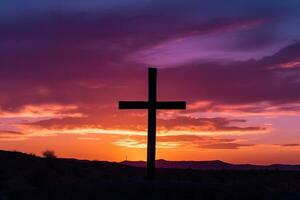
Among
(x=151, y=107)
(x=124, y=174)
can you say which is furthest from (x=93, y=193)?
(x=124, y=174)

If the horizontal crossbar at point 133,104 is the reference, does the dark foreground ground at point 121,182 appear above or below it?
below

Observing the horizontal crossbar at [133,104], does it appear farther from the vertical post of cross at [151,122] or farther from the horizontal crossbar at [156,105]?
the vertical post of cross at [151,122]

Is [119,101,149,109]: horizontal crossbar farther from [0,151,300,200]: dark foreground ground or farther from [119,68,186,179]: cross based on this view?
[0,151,300,200]: dark foreground ground

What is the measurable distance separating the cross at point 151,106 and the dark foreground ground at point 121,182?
3.69 ft

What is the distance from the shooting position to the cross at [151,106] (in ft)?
88.6

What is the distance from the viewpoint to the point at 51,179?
30641mm

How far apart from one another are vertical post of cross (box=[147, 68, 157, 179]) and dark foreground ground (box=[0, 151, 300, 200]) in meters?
0.92

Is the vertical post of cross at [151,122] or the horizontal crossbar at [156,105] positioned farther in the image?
the horizontal crossbar at [156,105]

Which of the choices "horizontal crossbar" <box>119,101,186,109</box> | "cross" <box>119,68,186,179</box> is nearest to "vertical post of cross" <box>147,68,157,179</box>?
"cross" <box>119,68,186,179</box>

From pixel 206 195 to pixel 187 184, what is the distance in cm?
134

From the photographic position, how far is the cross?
88.6 ft

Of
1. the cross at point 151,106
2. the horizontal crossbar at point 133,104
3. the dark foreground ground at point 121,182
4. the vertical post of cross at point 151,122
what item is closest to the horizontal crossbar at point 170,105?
the cross at point 151,106

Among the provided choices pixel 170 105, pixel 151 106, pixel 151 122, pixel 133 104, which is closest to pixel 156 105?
pixel 151 106

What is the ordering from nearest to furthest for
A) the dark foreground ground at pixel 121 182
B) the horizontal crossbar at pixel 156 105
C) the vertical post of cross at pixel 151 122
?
1. the dark foreground ground at pixel 121 182
2. the vertical post of cross at pixel 151 122
3. the horizontal crossbar at pixel 156 105
